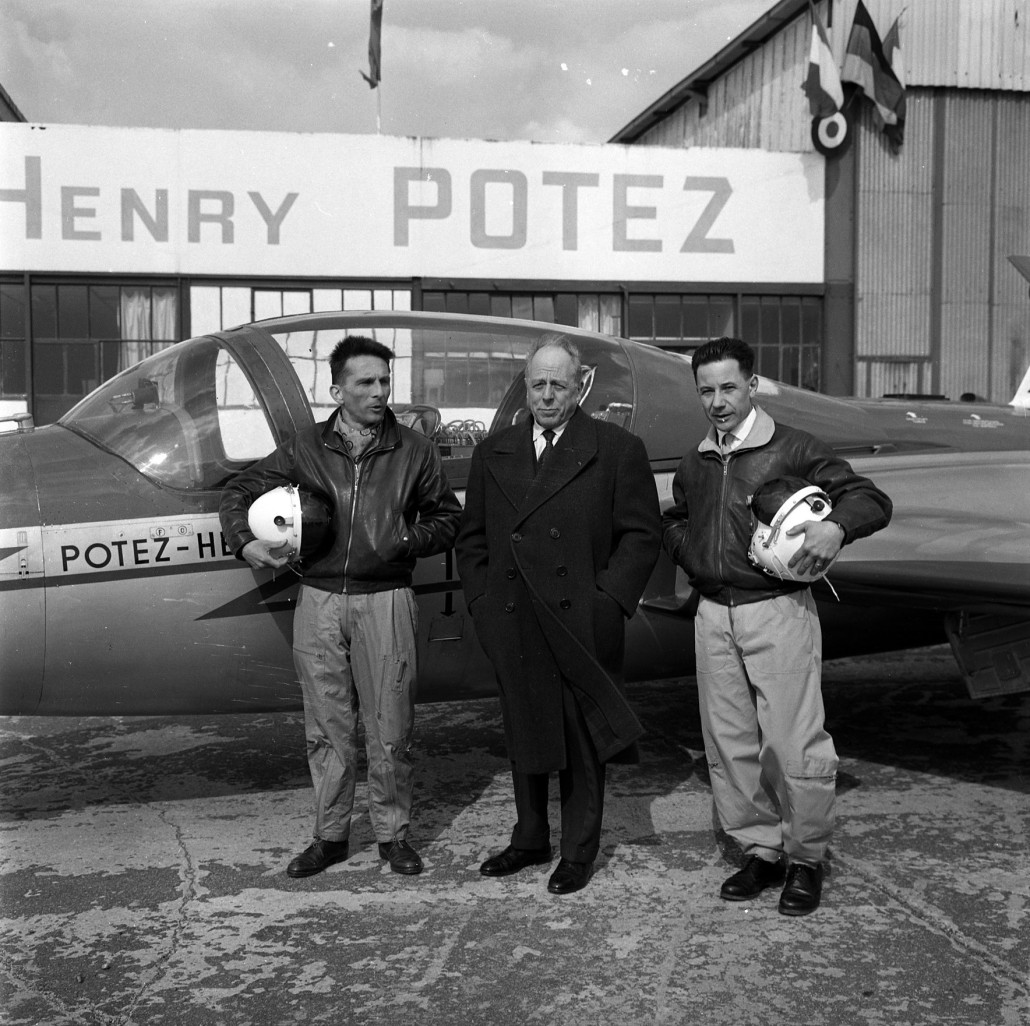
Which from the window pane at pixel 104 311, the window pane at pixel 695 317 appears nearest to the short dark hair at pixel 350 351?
the window pane at pixel 104 311

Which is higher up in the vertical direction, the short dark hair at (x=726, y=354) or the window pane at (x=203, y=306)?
the window pane at (x=203, y=306)

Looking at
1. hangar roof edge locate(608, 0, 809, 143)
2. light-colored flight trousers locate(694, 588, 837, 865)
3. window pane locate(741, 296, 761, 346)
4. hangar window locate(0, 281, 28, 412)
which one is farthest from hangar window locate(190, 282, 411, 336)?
light-colored flight trousers locate(694, 588, 837, 865)

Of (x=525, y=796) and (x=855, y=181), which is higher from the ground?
(x=855, y=181)

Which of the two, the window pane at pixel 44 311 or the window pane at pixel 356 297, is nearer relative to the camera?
the window pane at pixel 44 311

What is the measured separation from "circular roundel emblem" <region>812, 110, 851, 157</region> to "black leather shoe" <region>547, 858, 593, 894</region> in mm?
13983

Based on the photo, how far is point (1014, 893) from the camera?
150 inches

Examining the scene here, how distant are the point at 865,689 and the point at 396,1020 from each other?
4.83 meters

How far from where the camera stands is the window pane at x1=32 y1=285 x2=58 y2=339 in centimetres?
1412

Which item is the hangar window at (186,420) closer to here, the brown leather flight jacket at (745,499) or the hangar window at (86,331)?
the brown leather flight jacket at (745,499)

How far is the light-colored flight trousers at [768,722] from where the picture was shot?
3512 mm

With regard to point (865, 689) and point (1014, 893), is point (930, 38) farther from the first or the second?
point (1014, 893)

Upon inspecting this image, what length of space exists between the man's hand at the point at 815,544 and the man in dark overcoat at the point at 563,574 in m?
0.54

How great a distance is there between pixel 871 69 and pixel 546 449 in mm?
13888

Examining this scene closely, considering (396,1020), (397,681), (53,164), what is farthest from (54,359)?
(396,1020)
